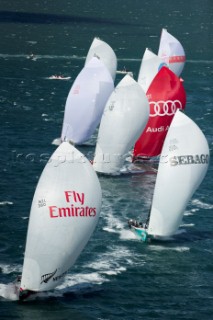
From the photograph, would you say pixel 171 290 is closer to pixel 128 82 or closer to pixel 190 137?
pixel 190 137

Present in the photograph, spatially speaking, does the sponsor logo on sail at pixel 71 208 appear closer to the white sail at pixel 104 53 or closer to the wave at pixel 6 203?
the wave at pixel 6 203

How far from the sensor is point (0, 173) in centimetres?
10806

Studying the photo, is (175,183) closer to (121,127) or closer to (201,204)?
(201,204)

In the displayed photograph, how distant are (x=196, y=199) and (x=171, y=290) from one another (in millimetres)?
24689

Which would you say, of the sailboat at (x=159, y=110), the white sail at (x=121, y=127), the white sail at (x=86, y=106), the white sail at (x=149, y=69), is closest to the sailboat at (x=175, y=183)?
the white sail at (x=121, y=127)

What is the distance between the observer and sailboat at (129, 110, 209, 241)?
87188 millimetres

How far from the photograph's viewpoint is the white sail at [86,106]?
12056cm

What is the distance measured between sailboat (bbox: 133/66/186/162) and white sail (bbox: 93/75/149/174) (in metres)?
3.07

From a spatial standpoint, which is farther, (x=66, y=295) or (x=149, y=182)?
(x=149, y=182)

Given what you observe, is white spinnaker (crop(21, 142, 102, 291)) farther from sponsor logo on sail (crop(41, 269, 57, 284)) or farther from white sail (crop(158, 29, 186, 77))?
white sail (crop(158, 29, 186, 77))

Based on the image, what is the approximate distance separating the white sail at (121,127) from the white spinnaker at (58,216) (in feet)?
111

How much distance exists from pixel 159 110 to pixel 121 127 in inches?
234

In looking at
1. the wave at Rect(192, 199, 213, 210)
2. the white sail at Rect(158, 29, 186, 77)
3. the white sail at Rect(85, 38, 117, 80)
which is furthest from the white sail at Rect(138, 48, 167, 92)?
the wave at Rect(192, 199, 213, 210)

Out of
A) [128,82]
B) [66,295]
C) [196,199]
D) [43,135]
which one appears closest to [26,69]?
[43,135]
